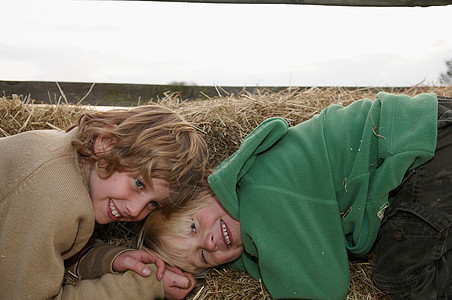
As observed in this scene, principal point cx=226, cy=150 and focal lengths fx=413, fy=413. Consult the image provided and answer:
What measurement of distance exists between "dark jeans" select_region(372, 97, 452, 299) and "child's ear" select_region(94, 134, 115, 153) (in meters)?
1.34

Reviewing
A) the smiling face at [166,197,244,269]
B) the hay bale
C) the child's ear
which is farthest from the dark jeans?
the child's ear

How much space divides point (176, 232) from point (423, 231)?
116 cm

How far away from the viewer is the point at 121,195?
6.18ft

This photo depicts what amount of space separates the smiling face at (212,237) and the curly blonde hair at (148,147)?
5.3 inches

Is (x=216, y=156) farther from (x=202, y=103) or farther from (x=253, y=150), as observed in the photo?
(x=253, y=150)

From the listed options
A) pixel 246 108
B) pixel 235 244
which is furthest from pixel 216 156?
pixel 235 244

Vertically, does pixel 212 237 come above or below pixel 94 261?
above

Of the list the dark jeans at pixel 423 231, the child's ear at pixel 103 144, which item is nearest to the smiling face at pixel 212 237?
the child's ear at pixel 103 144

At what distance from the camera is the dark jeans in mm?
1708

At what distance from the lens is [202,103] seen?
8.90 ft

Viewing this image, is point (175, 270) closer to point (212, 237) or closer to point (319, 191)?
point (212, 237)

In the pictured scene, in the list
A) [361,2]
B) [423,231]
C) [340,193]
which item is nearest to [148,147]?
[340,193]

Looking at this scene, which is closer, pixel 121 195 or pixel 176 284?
pixel 121 195

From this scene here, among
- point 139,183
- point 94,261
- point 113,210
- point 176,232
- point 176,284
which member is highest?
point 139,183
